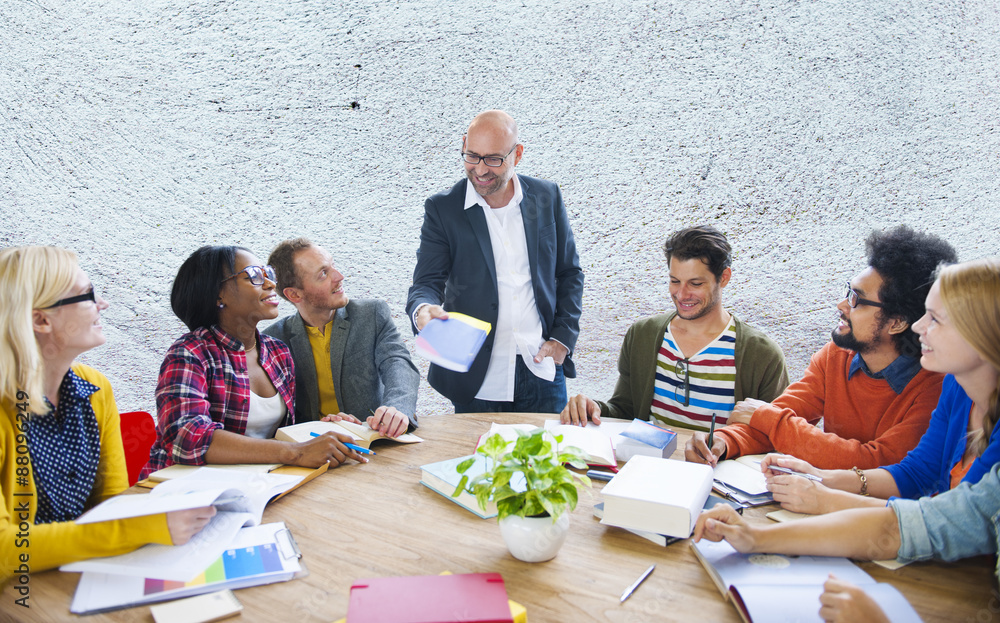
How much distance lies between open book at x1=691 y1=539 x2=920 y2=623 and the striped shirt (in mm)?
989

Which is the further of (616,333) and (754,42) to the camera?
(616,333)

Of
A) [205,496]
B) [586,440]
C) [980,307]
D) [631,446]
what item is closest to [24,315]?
[205,496]

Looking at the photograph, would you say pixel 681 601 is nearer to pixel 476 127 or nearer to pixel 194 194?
pixel 476 127

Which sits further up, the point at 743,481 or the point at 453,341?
the point at 453,341

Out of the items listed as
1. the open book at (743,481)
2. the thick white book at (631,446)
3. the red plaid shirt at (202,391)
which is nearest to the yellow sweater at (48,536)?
the red plaid shirt at (202,391)

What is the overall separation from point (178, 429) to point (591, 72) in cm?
404

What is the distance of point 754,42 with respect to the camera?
14.9ft

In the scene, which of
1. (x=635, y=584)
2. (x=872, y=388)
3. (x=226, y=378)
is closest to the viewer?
(x=635, y=584)

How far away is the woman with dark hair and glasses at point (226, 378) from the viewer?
170 centimetres

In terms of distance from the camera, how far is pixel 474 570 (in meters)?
1.18

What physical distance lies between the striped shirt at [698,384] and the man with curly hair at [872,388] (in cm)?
30

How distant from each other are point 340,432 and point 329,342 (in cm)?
68

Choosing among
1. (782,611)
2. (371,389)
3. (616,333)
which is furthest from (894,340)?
(616,333)

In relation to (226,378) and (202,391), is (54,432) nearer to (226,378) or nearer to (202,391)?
(202,391)
